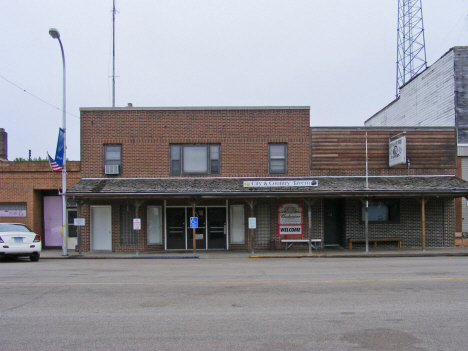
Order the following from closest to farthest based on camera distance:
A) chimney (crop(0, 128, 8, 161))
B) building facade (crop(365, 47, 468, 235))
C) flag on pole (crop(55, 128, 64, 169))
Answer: flag on pole (crop(55, 128, 64, 169))
building facade (crop(365, 47, 468, 235))
chimney (crop(0, 128, 8, 161))

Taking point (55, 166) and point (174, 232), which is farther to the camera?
point (174, 232)

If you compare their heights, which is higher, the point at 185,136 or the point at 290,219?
the point at 185,136

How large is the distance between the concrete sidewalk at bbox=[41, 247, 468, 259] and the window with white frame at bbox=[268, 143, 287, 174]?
12.5ft

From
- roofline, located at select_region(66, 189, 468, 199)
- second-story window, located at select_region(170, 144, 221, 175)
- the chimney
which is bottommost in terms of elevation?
roofline, located at select_region(66, 189, 468, 199)

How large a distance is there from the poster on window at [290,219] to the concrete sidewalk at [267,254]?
987mm

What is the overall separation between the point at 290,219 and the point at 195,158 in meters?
5.33

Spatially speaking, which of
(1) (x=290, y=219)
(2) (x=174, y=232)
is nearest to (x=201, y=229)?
(2) (x=174, y=232)

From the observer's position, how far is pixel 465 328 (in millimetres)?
6348

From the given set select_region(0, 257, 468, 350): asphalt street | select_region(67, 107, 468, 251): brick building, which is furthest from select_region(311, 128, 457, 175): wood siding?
select_region(0, 257, 468, 350): asphalt street

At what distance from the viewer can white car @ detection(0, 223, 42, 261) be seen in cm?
1495

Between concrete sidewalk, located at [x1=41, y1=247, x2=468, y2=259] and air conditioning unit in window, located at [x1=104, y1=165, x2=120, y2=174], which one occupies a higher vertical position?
air conditioning unit in window, located at [x1=104, y1=165, x2=120, y2=174]

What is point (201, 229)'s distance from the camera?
65.3ft

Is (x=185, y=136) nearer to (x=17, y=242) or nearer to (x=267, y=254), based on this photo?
(x=267, y=254)

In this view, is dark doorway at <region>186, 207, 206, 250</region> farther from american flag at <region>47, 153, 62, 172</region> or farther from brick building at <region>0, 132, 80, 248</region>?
american flag at <region>47, 153, 62, 172</region>
